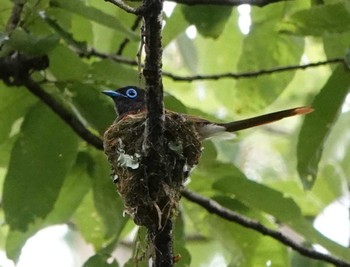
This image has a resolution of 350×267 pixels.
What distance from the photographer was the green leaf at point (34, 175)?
355 centimetres

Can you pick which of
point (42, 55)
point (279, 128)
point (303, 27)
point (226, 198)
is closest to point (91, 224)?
point (226, 198)

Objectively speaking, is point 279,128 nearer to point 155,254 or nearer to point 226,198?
point 226,198

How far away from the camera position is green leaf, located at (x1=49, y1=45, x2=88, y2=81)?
3605mm

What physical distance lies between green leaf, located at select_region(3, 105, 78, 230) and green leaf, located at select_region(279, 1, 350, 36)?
950mm

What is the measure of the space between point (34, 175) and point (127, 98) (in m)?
0.52

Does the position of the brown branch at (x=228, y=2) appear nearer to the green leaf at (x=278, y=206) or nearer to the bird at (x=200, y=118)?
the bird at (x=200, y=118)

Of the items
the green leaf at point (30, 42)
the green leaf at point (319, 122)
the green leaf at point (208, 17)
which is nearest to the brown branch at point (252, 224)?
the green leaf at point (319, 122)

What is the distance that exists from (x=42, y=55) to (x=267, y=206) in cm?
102

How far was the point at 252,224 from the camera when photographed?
12.2ft

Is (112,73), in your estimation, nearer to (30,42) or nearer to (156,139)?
(30,42)

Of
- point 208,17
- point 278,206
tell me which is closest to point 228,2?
point 208,17

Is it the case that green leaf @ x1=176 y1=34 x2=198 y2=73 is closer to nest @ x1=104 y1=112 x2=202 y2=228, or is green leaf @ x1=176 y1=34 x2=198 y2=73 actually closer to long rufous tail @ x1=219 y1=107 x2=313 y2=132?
long rufous tail @ x1=219 y1=107 x2=313 y2=132

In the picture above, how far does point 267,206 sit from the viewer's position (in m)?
3.71

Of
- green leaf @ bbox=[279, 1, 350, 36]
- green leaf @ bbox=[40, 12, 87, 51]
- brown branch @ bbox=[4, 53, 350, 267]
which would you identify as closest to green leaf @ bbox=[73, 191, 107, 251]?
brown branch @ bbox=[4, 53, 350, 267]
